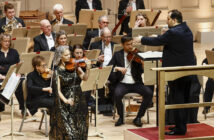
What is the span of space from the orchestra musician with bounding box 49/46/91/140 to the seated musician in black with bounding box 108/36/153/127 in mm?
1481

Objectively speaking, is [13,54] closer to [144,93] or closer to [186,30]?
[144,93]

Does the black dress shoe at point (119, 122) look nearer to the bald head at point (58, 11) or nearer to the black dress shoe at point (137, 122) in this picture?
the black dress shoe at point (137, 122)

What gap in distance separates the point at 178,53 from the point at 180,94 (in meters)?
0.42

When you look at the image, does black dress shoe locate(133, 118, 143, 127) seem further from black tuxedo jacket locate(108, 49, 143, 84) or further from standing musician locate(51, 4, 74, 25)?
standing musician locate(51, 4, 74, 25)

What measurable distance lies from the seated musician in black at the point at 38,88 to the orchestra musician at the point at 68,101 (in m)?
1.02

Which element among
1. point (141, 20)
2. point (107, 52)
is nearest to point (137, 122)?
point (107, 52)

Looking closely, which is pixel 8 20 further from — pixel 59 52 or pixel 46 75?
pixel 59 52

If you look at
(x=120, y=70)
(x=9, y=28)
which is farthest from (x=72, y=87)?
(x=9, y=28)

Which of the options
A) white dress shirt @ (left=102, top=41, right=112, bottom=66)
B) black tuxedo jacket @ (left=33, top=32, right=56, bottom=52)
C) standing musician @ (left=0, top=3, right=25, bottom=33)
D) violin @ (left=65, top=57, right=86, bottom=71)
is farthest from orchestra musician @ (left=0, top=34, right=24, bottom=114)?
violin @ (left=65, top=57, right=86, bottom=71)

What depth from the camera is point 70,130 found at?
5.50 metres

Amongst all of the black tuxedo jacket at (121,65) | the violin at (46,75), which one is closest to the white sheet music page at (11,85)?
the violin at (46,75)

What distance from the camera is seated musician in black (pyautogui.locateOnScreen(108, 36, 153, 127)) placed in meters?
7.00

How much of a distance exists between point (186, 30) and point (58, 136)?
1.72m

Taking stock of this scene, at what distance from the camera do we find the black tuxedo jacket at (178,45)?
549cm
